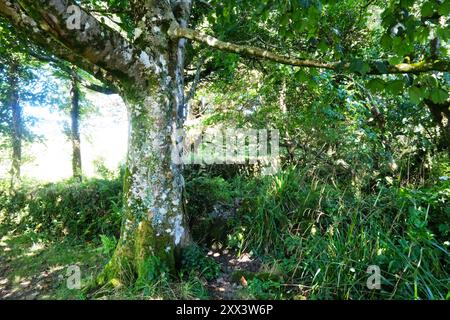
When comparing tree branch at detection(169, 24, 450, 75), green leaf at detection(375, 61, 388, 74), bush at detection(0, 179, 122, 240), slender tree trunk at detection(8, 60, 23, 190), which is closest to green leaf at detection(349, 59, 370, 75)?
tree branch at detection(169, 24, 450, 75)

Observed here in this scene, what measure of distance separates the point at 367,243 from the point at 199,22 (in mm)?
5593

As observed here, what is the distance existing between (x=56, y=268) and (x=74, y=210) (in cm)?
171

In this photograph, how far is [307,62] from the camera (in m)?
2.44

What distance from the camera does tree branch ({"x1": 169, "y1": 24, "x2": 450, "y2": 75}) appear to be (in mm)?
1867

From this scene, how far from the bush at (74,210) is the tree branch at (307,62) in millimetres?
3271

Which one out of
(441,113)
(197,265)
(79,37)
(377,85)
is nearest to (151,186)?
(197,265)

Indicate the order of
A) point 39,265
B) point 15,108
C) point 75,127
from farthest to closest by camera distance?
point 75,127 → point 15,108 → point 39,265

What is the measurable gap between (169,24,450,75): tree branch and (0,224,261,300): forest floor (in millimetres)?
2380

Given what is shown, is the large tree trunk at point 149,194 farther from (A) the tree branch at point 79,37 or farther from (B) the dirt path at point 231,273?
(B) the dirt path at point 231,273

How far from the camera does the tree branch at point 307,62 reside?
1.87 m

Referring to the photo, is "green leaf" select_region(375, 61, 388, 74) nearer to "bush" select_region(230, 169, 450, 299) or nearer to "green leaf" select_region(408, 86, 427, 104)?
"green leaf" select_region(408, 86, 427, 104)

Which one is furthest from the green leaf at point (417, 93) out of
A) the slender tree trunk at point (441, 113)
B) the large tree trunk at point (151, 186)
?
the large tree trunk at point (151, 186)

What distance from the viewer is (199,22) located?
20.6ft
